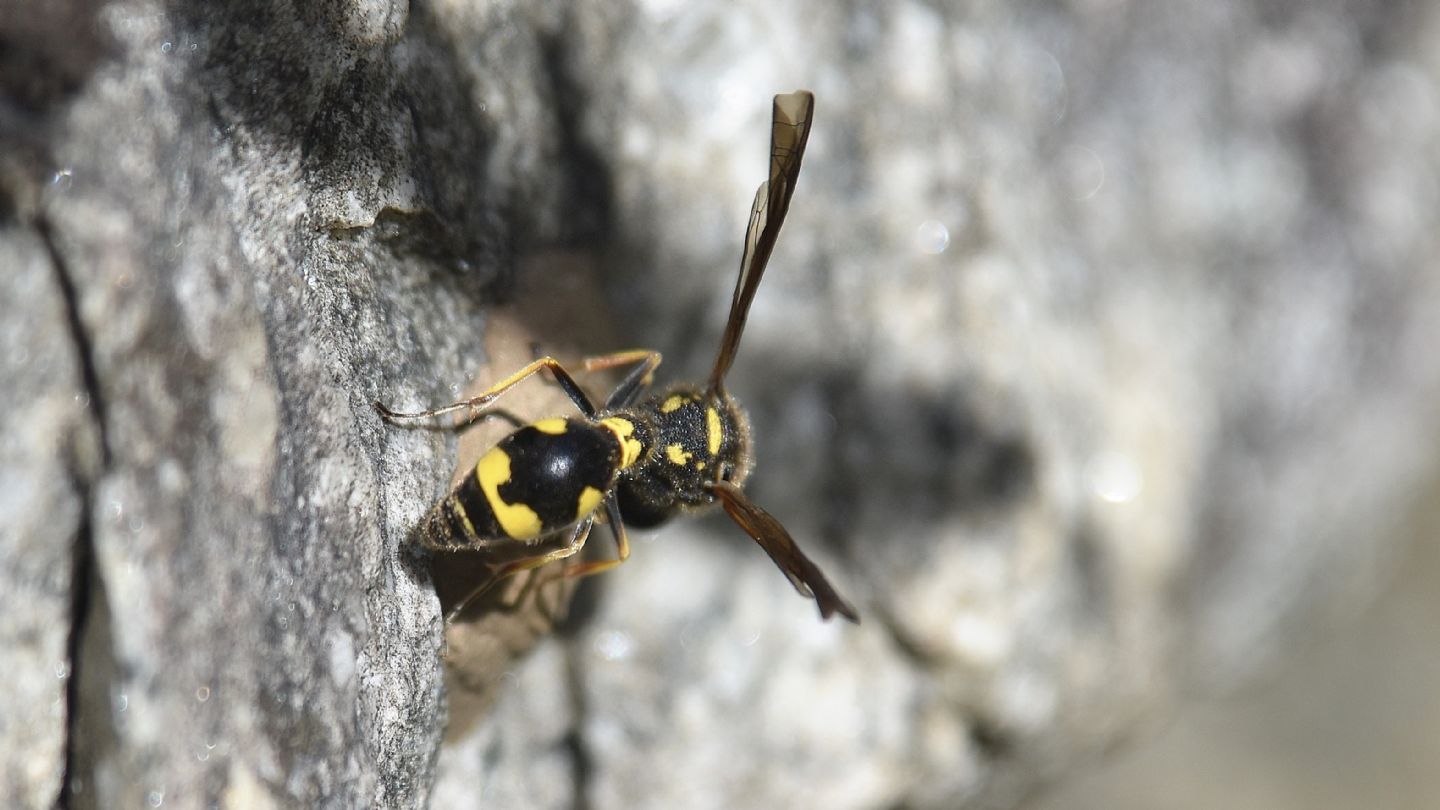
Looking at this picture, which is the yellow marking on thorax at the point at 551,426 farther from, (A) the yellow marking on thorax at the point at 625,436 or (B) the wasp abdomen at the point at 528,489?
(A) the yellow marking on thorax at the point at 625,436

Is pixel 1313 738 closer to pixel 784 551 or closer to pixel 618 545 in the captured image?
pixel 784 551

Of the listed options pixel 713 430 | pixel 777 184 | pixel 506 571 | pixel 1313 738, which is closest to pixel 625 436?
pixel 713 430

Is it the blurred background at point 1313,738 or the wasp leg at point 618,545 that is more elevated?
the wasp leg at point 618,545

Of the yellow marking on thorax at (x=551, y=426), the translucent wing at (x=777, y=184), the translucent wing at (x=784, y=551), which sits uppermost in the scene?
the translucent wing at (x=777, y=184)

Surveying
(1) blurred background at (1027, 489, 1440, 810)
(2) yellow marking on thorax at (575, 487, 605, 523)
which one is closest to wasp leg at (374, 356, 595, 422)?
(2) yellow marking on thorax at (575, 487, 605, 523)

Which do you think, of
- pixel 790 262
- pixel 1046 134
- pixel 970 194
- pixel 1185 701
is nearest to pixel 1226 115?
pixel 1046 134

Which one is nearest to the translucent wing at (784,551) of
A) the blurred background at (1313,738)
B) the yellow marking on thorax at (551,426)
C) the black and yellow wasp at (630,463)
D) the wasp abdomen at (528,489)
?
the black and yellow wasp at (630,463)

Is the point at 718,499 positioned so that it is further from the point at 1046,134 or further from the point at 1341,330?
the point at 1341,330
